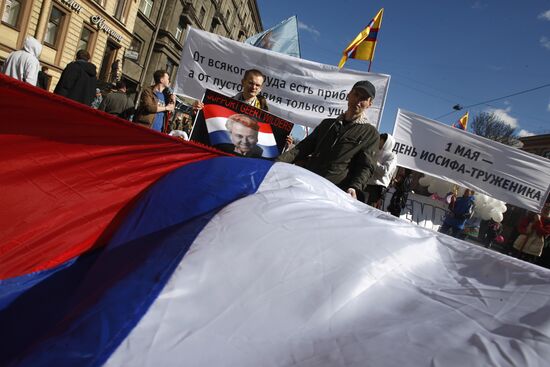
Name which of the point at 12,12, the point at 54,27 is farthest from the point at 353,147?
the point at 54,27

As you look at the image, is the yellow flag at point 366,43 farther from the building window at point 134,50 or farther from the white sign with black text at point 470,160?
the building window at point 134,50

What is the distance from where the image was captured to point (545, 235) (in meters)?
6.58

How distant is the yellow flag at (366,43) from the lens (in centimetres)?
628

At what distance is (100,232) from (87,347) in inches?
40.4

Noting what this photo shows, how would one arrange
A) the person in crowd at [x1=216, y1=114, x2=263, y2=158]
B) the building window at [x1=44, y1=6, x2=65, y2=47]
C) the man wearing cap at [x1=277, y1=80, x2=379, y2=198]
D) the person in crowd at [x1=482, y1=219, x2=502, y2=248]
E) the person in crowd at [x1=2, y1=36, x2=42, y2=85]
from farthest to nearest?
the building window at [x1=44, y1=6, x2=65, y2=47], the person in crowd at [x1=482, y1=219, x2=502, y2=248], the person in crowd at [x1=2, y1=36, x2=42, y2=85], the person in crowd at [x1=216, y1=114, x2=263, y2=158], the man wearing cap at [x1=277, y1=80, x2=379, y2=198]

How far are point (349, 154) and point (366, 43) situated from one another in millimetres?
4403

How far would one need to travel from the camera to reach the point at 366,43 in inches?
250

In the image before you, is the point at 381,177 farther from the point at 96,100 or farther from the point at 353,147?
the point at 96,100

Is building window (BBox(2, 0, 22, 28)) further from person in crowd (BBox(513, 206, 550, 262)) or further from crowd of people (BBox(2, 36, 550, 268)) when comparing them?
person in crowd (BBox(513, 206, 550, 262))

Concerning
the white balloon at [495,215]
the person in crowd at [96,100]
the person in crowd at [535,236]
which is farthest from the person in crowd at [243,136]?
the white balloon at [495,215]

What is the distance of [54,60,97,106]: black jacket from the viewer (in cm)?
500

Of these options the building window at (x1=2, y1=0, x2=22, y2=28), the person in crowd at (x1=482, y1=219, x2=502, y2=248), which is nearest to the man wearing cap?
the person in crowd at (x1=482, y1=219, x2=502, y2=248)

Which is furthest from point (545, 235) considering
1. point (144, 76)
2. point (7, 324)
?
point (144, 76)

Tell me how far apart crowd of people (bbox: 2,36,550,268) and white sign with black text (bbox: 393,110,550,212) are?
44cm
